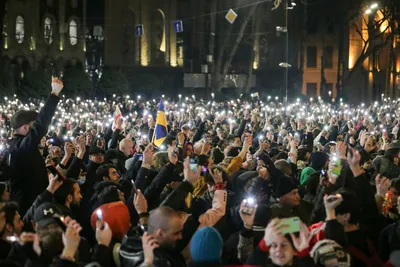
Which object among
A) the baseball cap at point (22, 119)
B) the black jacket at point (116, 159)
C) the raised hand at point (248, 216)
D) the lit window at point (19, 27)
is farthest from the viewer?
the lit window at point (19, 27)

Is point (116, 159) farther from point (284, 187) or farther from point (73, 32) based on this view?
point (73, 32)

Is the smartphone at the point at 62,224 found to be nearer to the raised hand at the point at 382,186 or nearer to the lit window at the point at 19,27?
the raised hand at the point at 382,186

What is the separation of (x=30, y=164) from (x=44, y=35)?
55336mm

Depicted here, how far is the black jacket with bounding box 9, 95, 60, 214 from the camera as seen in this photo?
8.04 meters

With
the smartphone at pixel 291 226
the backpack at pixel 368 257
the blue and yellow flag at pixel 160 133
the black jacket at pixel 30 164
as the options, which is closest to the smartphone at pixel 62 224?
the smartphone at pixel 291 226

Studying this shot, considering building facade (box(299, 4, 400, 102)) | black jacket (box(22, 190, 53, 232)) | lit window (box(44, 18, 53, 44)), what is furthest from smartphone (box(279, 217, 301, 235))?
building facade (box(299, 4, 400, 102))

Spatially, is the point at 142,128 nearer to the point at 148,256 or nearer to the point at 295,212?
the point at 295,212

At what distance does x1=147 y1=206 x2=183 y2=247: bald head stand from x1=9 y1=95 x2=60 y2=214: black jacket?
2870 millimetres

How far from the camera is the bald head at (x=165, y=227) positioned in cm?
→ 545

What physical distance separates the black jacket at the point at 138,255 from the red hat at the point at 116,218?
57 cm

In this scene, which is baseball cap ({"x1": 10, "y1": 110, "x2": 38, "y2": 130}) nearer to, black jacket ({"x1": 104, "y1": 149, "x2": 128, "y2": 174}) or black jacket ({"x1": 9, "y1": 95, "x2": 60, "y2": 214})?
black jacket ({"x1": 9, "y1": 95, "x2": 60, "y2": 214})

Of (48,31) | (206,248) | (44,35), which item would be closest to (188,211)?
(206,248)

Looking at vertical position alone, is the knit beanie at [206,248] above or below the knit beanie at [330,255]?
above

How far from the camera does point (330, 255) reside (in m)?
5.35
